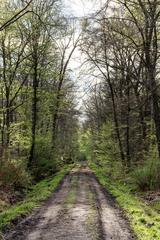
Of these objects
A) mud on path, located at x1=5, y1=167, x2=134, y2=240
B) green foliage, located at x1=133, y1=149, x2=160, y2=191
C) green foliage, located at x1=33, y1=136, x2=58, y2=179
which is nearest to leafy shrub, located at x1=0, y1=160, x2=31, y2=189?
mud on path, located at x1=5, y1=167, x2=134, y2=240

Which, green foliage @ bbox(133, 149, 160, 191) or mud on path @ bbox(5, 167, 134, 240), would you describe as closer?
mud on path @ bbox(5, 167, 134, 240)

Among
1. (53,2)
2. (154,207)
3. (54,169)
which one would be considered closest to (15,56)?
(53,2)

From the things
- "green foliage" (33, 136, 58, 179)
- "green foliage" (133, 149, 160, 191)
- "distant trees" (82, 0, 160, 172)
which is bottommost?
"green foliage" (133, 149, 160, 191)

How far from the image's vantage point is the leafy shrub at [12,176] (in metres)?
20.1

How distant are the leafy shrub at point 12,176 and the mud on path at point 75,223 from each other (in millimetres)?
3796

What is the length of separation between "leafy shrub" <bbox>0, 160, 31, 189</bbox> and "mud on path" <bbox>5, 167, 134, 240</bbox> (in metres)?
3.80

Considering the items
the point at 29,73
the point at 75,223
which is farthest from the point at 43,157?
the point at 75,223

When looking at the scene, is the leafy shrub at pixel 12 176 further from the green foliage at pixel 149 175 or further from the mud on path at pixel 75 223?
the green foliage at pixel 149 175

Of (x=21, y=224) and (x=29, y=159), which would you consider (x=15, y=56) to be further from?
(x=21, y=224)

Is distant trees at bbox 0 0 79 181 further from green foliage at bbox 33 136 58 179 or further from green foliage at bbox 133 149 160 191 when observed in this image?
green foliage at bbox 133 149 160 191

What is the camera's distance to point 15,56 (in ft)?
104

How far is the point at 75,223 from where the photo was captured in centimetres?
1188

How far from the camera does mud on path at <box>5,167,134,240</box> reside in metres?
10.2

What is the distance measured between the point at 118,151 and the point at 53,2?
14426 millimetres
